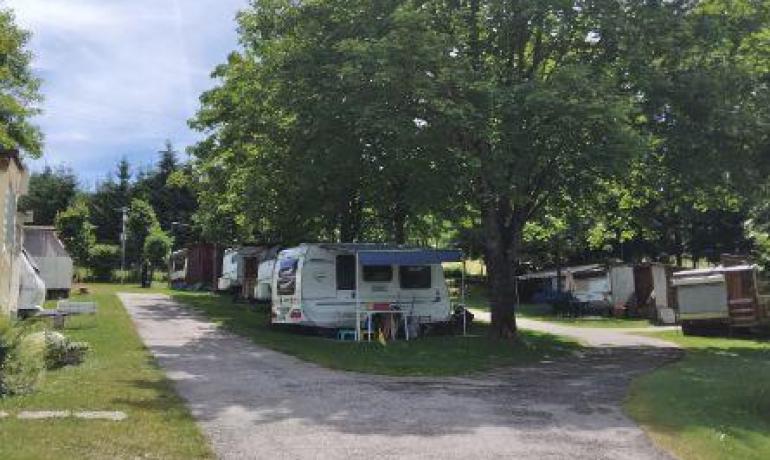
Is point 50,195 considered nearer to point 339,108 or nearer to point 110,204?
point 110,204

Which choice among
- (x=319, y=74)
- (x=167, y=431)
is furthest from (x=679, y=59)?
(x=167, y=431)

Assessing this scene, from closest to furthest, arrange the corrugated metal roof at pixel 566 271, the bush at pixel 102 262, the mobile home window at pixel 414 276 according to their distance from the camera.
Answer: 1. the mobile home window at pixel 414 276
2. the corrugated metal roof at pixel 566 271
3. the bush at pixel 102 262

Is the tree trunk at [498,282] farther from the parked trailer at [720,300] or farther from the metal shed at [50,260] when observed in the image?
the metal shed at [50,260]

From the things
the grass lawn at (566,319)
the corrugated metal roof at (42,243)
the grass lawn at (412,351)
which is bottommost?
the grass lawn at (412,351)

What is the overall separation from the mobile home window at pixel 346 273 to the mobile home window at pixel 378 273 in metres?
0.33

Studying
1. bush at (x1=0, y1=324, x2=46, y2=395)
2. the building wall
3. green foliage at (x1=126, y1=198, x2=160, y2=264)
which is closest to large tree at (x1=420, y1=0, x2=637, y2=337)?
the building wall

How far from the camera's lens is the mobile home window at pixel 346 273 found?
67.1 ft

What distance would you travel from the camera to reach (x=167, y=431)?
8750 mm

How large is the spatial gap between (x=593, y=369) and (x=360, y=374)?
5.26 meters

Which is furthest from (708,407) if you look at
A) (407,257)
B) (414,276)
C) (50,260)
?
(50,260)

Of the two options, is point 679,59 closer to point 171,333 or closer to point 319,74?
point 319,74

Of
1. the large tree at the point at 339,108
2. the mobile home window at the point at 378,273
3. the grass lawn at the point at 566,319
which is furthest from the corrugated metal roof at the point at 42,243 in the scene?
the grass lawn at the point at 566,319

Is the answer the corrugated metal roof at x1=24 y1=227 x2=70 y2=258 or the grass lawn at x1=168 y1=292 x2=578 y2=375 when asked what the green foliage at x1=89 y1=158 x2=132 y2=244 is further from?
the grass lawn at x1=168 y1=292 x2=578 y2=375

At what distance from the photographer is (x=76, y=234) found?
58406mm
